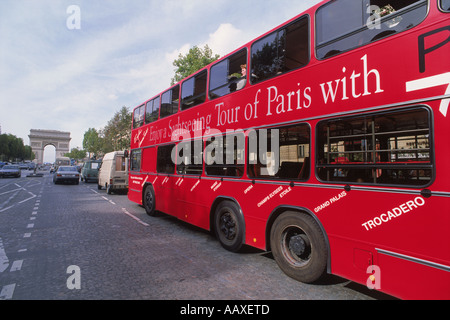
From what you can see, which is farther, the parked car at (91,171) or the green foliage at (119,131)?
the green foliage at (119,131)

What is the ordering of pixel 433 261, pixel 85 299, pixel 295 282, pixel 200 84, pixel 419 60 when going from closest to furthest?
pixel 433 261 → pixel 419 60 → pixel 85 299 → pixel 295 282 → pixel 200 84

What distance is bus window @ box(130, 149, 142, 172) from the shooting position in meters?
9.73

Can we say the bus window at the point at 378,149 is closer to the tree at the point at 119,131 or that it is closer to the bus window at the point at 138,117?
the bus window at the point at 138,117

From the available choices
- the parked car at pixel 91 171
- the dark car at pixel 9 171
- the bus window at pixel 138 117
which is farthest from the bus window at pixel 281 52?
the dark car at pixel 9 171

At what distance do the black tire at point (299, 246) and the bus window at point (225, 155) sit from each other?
133 centimetres

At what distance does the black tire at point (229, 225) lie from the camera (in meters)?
4.64

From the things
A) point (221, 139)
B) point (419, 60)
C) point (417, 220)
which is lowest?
point (417, 220)

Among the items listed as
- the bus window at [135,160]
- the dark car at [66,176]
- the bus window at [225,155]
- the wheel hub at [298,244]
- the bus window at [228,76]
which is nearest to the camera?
the wheel hub at [298,244]

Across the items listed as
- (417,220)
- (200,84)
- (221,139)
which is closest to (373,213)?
(417,220)

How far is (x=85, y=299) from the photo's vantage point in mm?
3121

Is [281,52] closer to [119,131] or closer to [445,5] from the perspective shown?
[445,5]

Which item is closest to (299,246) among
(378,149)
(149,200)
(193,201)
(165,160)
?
(378,149)
